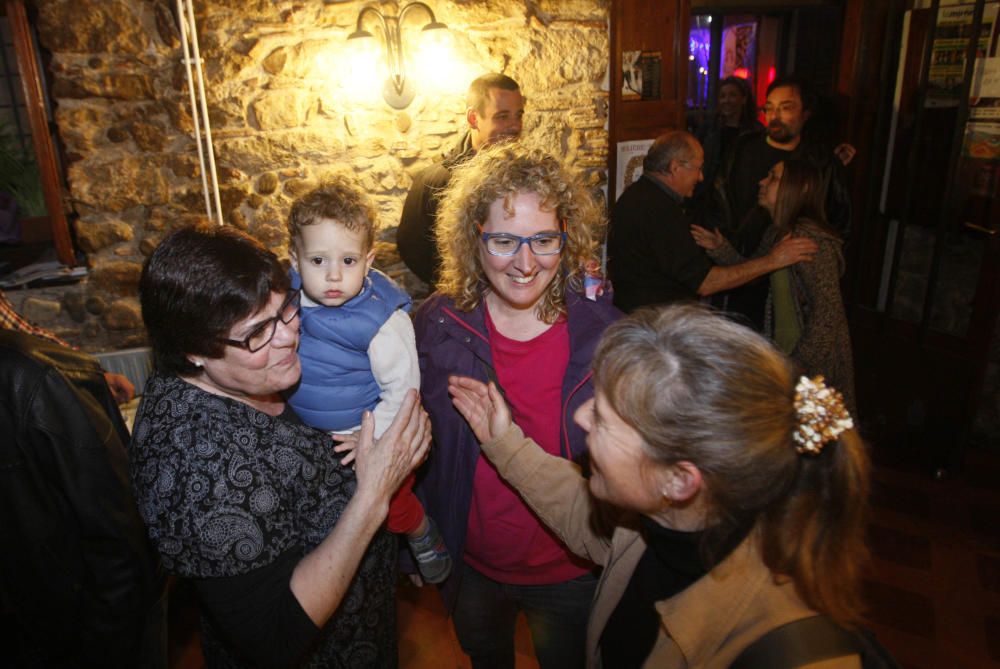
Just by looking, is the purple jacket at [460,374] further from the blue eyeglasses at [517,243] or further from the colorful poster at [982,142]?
the colorful poster at [982,142]

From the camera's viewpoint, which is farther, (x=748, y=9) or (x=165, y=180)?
(x=748, y=9)

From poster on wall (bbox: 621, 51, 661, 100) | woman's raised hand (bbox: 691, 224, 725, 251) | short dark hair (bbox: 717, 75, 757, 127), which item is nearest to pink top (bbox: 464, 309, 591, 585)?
woman's raised hand (bbox: 691, 224, 725, 251)

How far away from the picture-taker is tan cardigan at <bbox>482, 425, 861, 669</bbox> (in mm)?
1088

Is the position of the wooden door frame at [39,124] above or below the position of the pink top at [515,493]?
above

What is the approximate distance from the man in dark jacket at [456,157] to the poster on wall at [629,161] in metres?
0.96

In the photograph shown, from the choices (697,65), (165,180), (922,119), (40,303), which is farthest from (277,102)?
(697,65)

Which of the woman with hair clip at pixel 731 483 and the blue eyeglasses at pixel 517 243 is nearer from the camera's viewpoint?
the woman with hair clip at pixel 731 483

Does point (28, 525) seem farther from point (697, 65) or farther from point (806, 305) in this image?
point (697, 65)

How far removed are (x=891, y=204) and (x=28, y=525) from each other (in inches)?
185

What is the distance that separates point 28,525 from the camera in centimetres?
158

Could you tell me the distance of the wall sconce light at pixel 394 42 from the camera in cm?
349

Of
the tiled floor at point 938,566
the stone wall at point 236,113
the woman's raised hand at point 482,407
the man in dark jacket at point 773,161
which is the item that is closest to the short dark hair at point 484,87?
the stone wall at point 236,113

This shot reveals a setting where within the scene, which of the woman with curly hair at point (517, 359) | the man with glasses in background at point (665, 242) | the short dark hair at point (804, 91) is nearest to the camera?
the woman with curly hair at point (517, 359)

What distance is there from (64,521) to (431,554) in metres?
0.96
